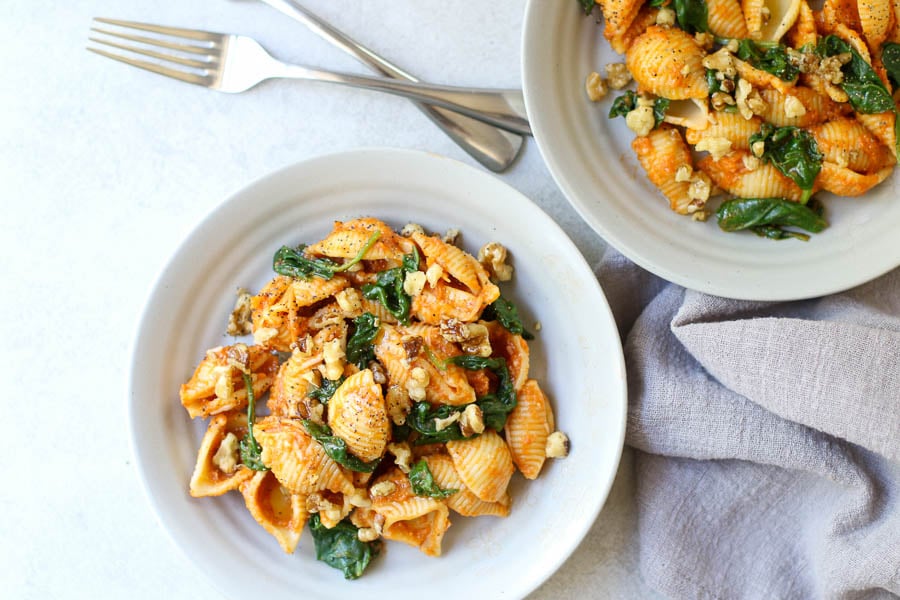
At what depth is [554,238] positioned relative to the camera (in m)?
2.16

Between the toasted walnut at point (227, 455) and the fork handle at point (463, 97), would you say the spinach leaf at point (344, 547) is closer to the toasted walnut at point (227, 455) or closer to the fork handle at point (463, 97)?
the toasted walnut at point (227, 455)

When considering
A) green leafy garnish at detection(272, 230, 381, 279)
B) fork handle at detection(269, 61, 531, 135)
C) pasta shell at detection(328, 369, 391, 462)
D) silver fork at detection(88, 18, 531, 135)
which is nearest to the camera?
pasta shell at detection(328, 369, 391, 462)

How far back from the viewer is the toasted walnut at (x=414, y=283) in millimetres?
2117

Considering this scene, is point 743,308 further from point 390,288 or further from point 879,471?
point 390,288

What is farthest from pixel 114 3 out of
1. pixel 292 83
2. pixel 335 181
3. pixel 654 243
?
pixel 654 243

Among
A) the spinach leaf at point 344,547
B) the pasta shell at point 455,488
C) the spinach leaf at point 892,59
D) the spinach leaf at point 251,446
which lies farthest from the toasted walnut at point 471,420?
the spinach leaf at point 892,59

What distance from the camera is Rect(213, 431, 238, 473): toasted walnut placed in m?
2.25

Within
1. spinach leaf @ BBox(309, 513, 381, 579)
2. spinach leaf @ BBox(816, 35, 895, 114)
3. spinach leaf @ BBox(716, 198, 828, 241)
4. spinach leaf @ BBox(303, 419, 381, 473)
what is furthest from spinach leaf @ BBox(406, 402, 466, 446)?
spinach leaf @ BBox(816, 35, 895, 114)

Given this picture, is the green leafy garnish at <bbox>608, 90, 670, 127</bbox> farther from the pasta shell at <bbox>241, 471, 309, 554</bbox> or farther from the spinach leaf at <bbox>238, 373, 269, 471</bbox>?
the pasta shell at <bbox>241, 471, 309, 554</bbox>

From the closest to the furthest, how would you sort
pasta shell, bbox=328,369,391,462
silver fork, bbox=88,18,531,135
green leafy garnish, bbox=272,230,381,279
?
pasta shell, bbox=328,369,391,462 → green leafy garnish, bbox=272,230,381,279 → silver fork, bbox=88,18,531,135

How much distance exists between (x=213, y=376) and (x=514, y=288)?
89 cm

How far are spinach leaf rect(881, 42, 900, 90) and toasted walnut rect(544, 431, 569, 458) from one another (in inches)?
51.2

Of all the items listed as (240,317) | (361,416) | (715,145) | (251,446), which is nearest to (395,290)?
(361,416)

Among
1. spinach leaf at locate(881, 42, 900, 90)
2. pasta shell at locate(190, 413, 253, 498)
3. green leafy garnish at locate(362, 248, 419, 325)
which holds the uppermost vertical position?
spinach leaf at locate(881, 42, 900, 90)
